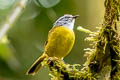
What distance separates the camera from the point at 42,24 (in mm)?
5301

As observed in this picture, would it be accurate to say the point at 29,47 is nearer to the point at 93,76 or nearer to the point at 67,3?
the point at 67,3

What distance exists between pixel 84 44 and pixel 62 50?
2264mm

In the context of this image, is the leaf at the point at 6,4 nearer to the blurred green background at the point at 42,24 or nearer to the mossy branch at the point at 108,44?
the blurred green background at the point at 42,24

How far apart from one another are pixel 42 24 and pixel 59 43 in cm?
219

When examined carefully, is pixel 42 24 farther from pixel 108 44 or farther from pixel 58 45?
pixel 108 44

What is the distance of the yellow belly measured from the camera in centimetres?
308

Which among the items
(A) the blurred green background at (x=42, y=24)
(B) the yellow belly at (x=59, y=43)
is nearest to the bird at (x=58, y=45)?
(B) the yellow belly at (x=59, y=43)

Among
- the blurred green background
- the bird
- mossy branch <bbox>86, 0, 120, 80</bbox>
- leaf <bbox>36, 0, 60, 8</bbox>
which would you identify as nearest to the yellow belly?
the bird

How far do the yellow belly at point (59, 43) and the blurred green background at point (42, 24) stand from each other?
1725 mm

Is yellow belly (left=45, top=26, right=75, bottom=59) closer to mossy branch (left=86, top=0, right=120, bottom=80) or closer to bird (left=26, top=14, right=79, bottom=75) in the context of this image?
bird (left=26, top=14, right=79, bottom=75)

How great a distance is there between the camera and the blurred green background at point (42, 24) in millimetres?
5184

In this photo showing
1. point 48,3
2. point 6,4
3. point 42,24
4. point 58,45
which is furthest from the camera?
point 48,3

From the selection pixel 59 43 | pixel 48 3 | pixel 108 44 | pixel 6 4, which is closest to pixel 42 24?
pixel 48 3

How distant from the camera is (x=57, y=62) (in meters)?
2.29
